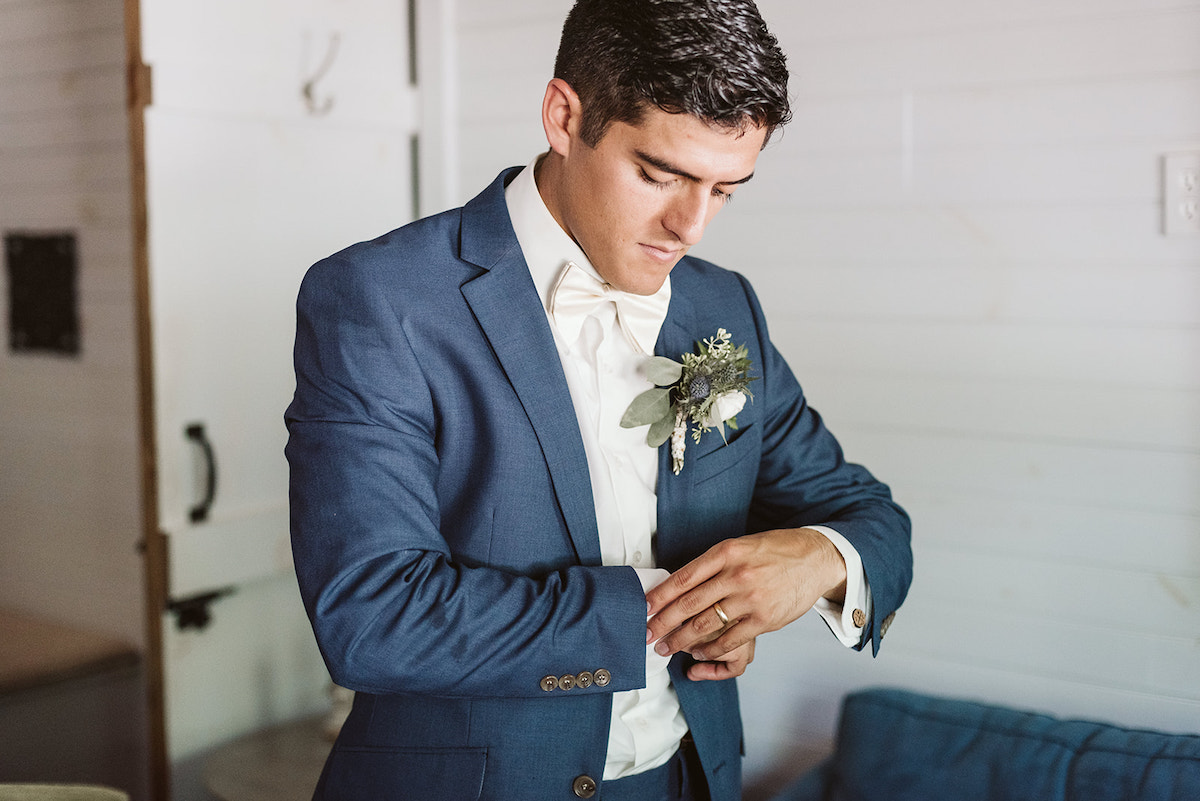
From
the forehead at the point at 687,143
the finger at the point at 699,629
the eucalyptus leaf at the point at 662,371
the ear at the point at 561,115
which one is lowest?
the finger at the point at 699,629


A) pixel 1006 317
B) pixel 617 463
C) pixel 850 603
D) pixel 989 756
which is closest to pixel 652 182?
pixel 617 463

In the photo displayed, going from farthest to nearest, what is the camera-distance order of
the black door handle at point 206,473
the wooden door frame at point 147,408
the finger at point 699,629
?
the black door handle at point 206,473
the wooden door frame at point 147,408
the finger at point 699,629

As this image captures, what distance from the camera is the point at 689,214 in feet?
4.19

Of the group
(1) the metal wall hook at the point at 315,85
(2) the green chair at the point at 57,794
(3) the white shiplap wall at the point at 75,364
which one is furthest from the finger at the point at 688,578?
(3) the white shiplap wall at the point at 75,364

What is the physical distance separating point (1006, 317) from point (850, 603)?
109 centimetres

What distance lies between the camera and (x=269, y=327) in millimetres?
2670

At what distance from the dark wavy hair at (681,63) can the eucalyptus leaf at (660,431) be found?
0.37 metres

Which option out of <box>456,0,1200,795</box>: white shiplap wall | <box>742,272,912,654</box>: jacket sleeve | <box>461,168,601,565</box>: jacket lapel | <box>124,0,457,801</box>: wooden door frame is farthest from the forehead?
<box>124,0,457,801</box>: wooden door frame

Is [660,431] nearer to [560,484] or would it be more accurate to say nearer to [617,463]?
[617,463]

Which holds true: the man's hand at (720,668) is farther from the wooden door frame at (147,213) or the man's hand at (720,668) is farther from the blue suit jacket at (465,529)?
the wooden door frame at (147,213)

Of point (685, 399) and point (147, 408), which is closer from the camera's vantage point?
point (685, 399)

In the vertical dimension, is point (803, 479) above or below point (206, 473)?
above

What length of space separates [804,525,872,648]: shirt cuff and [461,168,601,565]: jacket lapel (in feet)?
1.07

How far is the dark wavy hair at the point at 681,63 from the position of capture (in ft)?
3.94
